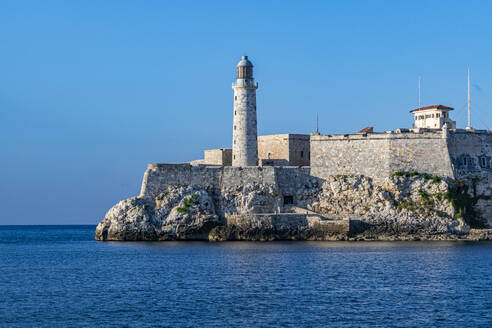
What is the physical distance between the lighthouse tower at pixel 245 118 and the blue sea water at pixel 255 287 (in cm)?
951

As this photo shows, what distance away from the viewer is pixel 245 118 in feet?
157

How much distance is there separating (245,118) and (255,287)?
2293 cm

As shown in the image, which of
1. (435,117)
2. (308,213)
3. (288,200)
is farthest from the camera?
(435,117)

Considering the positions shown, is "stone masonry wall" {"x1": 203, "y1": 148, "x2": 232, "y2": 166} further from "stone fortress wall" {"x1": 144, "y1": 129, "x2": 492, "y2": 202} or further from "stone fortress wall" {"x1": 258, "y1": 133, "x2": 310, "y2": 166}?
"stone fortress wall" {"x1": 144, "y1": 129, "x2": 492, "y2": 202}

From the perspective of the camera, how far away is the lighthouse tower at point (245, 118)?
47750 millimetres

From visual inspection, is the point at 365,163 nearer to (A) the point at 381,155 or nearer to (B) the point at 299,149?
(A) the point at 381,155

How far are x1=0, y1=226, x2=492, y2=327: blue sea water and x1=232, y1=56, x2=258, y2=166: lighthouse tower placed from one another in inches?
374

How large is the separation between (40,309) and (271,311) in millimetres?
7111

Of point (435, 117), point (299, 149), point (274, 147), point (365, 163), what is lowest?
point (365, 163)

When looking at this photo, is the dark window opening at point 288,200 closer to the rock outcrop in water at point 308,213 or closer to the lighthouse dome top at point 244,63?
the rock outcrop in water at point 308,213

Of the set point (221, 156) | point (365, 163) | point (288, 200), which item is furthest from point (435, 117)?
point (221, 156)

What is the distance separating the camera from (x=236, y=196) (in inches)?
1794

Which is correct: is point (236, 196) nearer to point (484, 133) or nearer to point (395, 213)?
point (395, 213)

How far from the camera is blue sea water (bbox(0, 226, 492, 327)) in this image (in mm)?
20609
